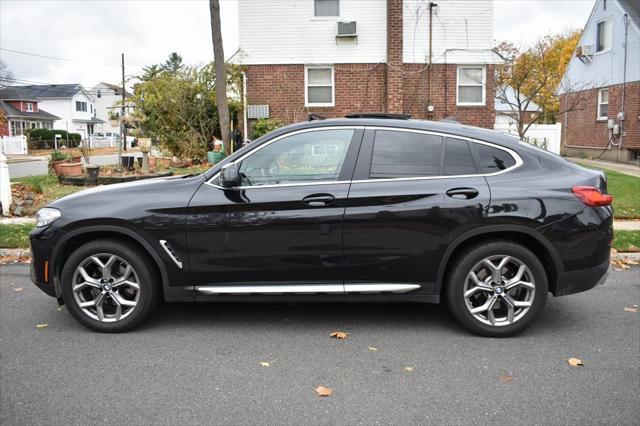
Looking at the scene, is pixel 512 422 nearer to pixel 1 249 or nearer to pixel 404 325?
pixel 404 325

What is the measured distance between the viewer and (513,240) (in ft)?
16.0

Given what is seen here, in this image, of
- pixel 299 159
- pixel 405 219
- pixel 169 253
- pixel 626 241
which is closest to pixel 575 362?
pixel 405 219

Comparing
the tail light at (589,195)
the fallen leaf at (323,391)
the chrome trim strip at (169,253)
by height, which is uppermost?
the tail light at (589,195)

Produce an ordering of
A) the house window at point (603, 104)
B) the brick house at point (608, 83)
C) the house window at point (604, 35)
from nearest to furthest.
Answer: the brick house at point (608, 83) < the house window at point (604, 35) < the house window at point (603, 104)

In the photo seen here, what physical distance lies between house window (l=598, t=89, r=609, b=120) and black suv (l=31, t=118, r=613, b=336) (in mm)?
23789

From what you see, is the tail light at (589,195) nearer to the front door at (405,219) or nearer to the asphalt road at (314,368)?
the front door at (405,219)

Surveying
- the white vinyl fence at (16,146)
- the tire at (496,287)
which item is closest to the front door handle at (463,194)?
the tire at (496,287)

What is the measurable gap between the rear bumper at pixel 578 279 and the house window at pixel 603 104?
78.3 feet

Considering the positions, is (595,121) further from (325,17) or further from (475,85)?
(325,17)

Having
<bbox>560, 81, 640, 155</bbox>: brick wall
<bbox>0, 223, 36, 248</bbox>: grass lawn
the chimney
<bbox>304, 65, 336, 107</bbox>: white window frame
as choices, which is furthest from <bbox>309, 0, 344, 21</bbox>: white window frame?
<bbox>0, 223, 36, 248</bbox>: grass lawn

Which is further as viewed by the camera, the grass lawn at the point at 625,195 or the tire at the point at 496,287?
the grass lawn at the point at 625,195

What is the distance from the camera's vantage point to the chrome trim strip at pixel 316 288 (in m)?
4.82

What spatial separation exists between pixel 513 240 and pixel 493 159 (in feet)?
2.20

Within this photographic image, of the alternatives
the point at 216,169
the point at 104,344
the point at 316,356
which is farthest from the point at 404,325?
the point at 104,344
